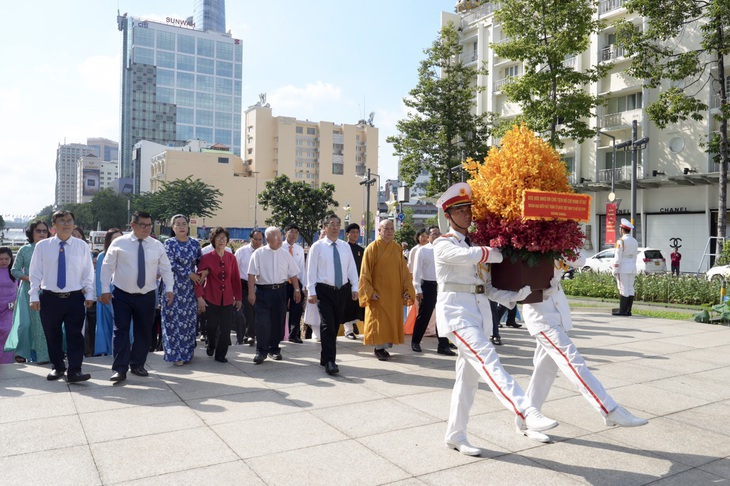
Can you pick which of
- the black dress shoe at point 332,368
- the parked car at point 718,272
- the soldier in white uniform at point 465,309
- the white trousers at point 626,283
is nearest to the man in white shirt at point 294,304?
the black dress shoe at point 332,368

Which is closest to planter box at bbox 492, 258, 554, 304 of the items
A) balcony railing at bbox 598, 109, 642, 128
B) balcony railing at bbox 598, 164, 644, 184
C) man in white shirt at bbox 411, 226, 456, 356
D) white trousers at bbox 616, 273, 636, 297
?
man in white shirt at bbox 411, 226, 456, 356

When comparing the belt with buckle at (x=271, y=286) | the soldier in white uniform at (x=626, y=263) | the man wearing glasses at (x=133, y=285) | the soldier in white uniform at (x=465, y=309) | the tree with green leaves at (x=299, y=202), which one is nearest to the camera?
the soldier in white uniform at (x=465, y=309)

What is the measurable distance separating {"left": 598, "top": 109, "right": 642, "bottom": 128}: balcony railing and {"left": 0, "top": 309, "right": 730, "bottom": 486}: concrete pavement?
30.8 metres

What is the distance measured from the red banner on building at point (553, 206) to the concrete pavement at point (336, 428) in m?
1.70

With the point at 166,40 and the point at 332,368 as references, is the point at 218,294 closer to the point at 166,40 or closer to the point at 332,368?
the point at 332,368

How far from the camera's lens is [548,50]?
24766 mm

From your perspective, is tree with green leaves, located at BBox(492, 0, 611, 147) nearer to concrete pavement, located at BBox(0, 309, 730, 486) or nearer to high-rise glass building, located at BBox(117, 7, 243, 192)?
concrete pavement, located at BBox(0, 309, 730, 486)

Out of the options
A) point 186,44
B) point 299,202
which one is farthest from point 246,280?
point 186,44

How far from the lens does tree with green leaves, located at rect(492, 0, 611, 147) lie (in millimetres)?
24781

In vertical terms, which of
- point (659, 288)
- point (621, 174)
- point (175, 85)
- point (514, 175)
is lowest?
point (659, 288)

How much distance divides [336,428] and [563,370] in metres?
1.86

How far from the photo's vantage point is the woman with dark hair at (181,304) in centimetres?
759

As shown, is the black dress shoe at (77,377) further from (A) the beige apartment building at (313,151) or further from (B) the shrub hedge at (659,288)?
(A) the beige apartment building at (313,151)

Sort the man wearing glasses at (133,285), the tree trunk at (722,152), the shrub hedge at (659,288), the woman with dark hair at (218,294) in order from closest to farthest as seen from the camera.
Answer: the man wearing glasses at (133,285) < the woman with dark hair at (218,294) < the shrub hedge at (659,288) < the tree trunk at (722,152)
